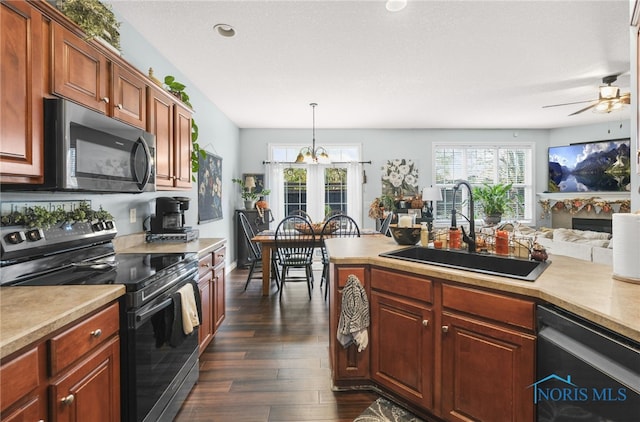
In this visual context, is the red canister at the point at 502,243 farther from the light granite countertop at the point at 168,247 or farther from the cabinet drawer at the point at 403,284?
the light granite countertop at the point at 168,247

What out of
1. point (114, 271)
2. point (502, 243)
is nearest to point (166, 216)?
point (114, 271)

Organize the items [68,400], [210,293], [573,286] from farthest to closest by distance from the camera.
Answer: [210,293] < [573,286] < [68,400]

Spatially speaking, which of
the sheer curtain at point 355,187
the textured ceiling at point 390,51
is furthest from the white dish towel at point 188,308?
the sheer curtain at point 355,187

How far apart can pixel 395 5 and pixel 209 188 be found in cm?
320

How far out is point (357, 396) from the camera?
1.96m

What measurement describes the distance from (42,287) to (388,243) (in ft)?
6.83

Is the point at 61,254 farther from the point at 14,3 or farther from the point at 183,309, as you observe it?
the point at 14,3

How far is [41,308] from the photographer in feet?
3.43

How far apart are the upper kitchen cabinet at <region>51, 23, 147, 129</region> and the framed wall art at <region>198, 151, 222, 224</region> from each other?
6.06ft

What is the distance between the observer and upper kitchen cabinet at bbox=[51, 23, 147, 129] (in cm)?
138

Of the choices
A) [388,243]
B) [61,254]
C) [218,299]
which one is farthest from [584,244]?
[61,254]

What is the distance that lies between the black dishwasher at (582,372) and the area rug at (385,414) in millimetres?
734
